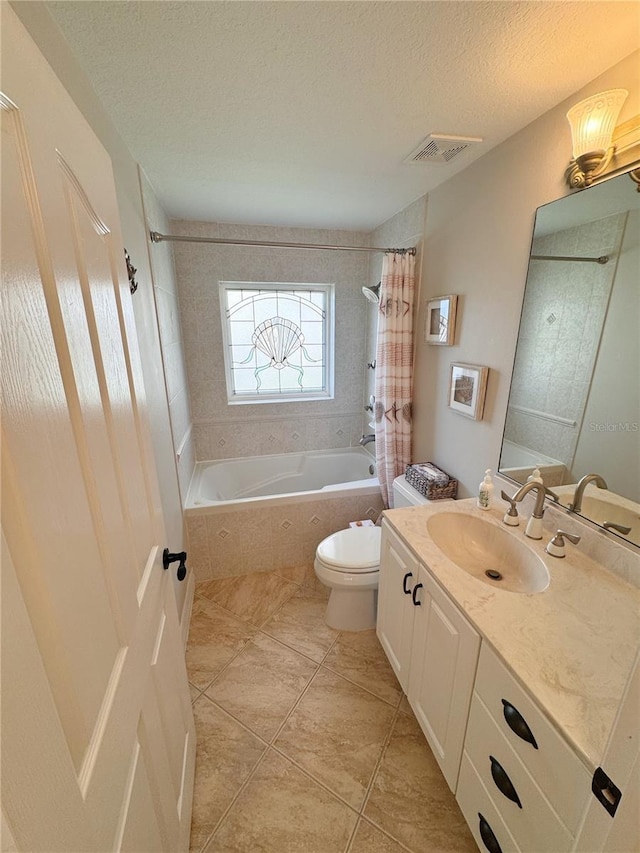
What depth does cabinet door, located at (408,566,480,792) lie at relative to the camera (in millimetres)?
1003

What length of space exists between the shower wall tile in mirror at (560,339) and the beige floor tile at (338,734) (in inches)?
49.5

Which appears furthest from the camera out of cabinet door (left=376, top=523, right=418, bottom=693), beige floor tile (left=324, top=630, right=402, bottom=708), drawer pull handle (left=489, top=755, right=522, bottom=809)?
beige floor tile (left=324, top=630, right=402, bottom=708)

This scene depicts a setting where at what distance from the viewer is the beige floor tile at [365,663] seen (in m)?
1.60

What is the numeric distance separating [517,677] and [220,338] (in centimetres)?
274

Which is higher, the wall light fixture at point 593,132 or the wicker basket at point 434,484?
the wall light fixture at point 593,132

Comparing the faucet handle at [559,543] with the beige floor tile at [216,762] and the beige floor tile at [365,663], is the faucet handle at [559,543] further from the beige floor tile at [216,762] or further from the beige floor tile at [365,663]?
the beige floor tile at [216,762]

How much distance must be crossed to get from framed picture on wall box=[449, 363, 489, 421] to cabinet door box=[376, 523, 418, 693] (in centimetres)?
73

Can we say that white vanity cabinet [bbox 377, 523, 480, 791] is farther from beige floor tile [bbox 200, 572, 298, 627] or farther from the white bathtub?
the white bathtub

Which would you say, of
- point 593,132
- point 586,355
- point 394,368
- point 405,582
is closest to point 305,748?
point 405,582

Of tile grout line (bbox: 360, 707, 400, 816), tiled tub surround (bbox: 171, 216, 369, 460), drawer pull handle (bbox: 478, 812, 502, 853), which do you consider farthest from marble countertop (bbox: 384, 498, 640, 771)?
tiled tub surround (bbox: 171, 216, 369, 460)

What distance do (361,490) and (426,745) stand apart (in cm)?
137

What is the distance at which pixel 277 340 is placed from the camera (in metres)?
3.06

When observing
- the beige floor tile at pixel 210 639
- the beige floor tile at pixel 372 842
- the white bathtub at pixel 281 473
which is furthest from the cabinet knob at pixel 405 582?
the white bathtub at pixel 281 473

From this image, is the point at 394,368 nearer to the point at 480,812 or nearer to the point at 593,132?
the point at 593,132
